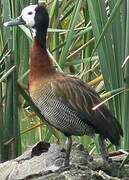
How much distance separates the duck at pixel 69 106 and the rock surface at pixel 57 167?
7 cm

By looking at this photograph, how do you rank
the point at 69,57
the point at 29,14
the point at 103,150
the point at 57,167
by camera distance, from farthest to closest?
1. the point at 69,57
2. the point at 29,14
3. the point at 103,150
4. the point at 57,167

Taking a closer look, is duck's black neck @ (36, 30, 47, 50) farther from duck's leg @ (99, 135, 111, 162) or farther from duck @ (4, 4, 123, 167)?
duck's leg @ (99, 135, 111, 162)

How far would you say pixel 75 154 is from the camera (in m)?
3.43

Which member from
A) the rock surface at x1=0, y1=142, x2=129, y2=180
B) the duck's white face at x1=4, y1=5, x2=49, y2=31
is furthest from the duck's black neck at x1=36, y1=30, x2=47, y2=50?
the rock surface at x1=0, y1=142, x2=129, y2=180

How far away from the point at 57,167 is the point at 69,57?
96 cm

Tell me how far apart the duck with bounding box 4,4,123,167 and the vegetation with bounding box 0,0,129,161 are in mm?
82

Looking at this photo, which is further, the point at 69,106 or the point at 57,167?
the point at 69,106

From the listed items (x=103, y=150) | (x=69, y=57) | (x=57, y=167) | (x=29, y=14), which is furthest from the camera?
(x=69, y=57)

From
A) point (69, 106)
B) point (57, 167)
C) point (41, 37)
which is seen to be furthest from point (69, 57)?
point (57, 167)

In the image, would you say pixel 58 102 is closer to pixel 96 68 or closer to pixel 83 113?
pixel 83 113

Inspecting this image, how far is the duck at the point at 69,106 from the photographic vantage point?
3.49 metres

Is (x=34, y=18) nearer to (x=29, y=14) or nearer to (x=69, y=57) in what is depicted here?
(x=29, y=14)

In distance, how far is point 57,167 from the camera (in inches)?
128

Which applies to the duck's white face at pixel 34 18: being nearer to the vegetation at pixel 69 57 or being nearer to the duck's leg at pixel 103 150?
the vegetation at pixel 69 57
